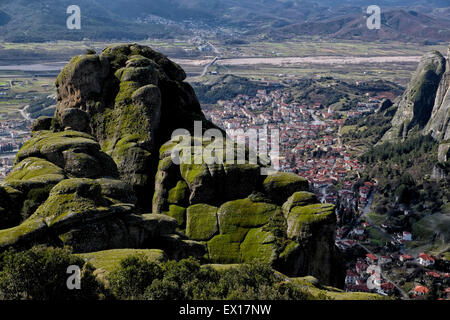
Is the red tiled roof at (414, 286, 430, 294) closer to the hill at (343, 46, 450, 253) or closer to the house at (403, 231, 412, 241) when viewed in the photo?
the hill at (343, 46, 450, 253)

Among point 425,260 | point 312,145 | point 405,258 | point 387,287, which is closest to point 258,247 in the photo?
point 387,287

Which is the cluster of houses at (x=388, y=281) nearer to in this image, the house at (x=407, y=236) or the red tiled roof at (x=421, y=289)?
the red tiled roof at (x=421, y=289)

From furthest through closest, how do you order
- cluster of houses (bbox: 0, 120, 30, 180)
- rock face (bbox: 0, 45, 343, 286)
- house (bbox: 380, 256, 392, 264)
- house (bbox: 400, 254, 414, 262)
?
cluster of houses (bbox: 0, 120, 30, 180)
house (bbox: 400, 254, 414, 262)
house (bbox: 380, 256, 392, 264)
rock face (bbox: 0, 45, 343, 286)

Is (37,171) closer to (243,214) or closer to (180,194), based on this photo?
(180,194)

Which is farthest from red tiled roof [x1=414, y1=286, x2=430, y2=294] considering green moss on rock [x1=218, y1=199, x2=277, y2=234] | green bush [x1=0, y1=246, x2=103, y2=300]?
green bush [x1=0, y1=246, x2=103, y2=300]

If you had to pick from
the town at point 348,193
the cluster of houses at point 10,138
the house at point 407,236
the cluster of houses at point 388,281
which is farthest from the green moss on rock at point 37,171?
the house at point 407,236
